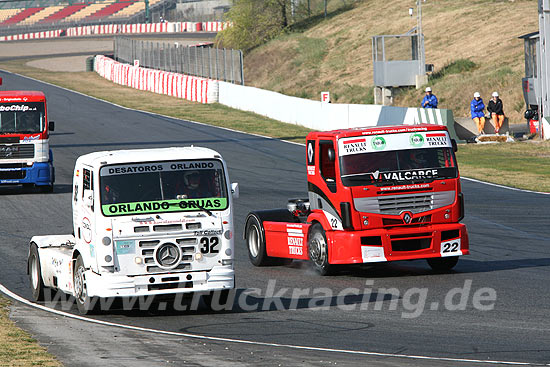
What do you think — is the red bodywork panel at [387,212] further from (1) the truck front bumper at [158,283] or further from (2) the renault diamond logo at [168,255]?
(2) the renault diamond logo at [168,255]

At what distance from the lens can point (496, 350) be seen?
945 cm

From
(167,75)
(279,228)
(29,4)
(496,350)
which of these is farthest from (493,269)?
(29,4)

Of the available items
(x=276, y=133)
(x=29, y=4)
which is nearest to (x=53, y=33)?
(x=29, y=4)

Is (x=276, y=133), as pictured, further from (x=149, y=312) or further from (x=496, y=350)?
(x=496, y=350)

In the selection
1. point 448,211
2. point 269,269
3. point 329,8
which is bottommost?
point 269,269

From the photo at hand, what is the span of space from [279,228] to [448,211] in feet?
9.23

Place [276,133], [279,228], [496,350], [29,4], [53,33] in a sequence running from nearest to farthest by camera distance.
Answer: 1. [496,350]
2. [279,228]
3. [276,133]
4. [53,33]
5. [29,4]

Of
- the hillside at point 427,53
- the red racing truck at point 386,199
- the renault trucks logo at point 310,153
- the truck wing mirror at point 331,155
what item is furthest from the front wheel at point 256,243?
the hillside at point 427,53

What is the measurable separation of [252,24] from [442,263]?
2513 inches

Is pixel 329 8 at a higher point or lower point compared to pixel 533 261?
higher

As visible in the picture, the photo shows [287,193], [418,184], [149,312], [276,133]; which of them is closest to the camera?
[149,312]

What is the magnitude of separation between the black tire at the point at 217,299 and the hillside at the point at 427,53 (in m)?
34.0

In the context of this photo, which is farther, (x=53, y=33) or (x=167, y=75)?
(x=53, y=33)

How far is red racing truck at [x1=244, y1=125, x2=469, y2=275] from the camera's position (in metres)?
14.1
